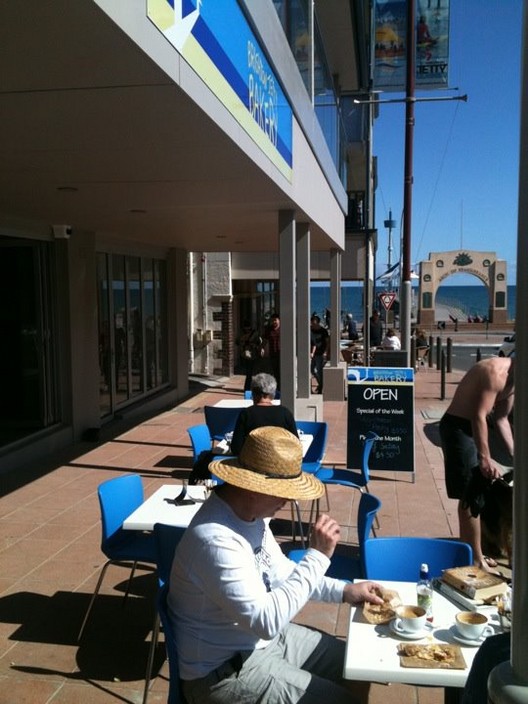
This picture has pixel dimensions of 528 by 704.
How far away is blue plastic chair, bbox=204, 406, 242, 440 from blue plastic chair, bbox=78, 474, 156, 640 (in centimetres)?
309

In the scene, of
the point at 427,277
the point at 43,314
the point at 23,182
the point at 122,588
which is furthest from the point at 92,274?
the point at 427,277

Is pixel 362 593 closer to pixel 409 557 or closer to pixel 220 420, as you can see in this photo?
pixel 409 557

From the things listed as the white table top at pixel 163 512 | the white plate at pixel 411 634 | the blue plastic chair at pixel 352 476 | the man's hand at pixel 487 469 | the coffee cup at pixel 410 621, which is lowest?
the blue plastic chair at pixel 352 476

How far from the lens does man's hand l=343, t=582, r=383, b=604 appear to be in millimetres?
3008

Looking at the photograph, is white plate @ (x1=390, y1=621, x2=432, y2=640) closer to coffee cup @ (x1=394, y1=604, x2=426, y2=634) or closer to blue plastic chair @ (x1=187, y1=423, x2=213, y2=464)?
coffee cup @ (x1=394, y1=604, x2=426, y2=634)

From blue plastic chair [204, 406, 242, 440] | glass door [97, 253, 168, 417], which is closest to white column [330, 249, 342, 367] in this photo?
glass door [97, 253, 168, 417]

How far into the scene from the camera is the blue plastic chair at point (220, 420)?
7.90m

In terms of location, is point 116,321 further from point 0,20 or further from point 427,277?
point 427,277

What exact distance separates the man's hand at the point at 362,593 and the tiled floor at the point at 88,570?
1.00 metres

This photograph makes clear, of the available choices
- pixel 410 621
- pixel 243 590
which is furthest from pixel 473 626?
pixel 243 590

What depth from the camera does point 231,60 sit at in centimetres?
461

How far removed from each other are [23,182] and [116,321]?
634cm

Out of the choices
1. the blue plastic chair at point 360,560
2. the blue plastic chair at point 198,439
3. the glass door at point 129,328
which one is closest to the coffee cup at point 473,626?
the blue plastic chair at point 360,560

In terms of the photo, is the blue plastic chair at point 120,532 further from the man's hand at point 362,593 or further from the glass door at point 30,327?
the glass door at point 30,327
